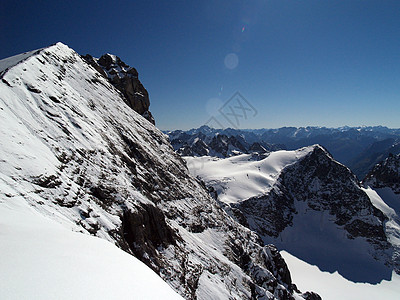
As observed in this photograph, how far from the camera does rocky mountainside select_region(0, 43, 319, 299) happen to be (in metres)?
12.2

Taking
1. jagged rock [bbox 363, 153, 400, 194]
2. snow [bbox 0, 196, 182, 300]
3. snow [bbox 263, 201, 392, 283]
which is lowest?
snow [bbox 0, 196, 182, 300]

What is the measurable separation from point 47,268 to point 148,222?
52.7 ft

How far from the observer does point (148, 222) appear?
19.6 meters

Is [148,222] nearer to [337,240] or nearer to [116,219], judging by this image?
[116,219]

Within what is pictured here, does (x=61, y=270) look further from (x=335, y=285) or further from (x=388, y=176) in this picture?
(x=388, y=176)

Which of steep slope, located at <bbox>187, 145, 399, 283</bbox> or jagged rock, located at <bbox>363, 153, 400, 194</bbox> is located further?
jagged rock, located at <bbox>363, 153, 400, 194</bbox>

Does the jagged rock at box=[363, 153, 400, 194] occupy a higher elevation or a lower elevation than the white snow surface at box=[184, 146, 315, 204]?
higher

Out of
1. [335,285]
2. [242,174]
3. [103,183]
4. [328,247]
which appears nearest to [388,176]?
[328,247]

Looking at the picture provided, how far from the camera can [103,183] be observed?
56.7 feet

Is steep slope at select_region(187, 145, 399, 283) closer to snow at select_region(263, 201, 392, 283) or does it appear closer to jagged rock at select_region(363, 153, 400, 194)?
snow at select_region(263, 201, 392, 283)

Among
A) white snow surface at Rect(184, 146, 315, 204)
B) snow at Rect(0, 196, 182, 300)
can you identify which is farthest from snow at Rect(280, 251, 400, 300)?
snow at Rect(0, 196, 182, 300)

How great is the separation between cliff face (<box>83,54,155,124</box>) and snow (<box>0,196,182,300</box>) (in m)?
55.1

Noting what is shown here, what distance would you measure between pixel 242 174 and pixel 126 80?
10235 cm

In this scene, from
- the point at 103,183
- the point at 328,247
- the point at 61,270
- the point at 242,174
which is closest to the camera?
the point at 61,270
